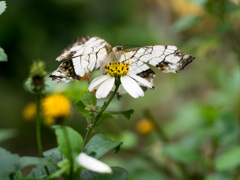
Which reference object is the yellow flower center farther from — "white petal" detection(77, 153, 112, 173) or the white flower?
"white petal" detection(77, 153, 112, 173)

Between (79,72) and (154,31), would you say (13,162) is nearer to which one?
(79,72)

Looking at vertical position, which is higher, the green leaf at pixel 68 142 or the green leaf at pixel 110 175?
the green leaf at pixel 68 142

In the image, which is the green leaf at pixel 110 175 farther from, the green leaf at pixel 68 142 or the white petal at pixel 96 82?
the white petal at pixel 96 82

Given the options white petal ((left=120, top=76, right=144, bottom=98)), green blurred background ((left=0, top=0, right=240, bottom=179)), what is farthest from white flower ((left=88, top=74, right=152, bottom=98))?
green blurred background ((left=0, top=0, right=240, bottom=179))

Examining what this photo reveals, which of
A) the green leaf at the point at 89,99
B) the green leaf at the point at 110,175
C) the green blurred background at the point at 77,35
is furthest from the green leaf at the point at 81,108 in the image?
the green blurred background at the point at 77,35

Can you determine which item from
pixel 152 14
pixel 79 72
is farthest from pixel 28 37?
pixel 79 72

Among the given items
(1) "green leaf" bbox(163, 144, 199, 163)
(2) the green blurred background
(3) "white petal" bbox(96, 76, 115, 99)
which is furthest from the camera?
(2) the green blurred background

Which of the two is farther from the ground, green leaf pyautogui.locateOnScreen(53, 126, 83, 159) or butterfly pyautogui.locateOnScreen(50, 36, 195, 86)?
butterfly pyautogui.locateOnScreen(50, 36, 195, 86)

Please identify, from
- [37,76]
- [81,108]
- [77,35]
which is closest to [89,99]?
[81,108]
